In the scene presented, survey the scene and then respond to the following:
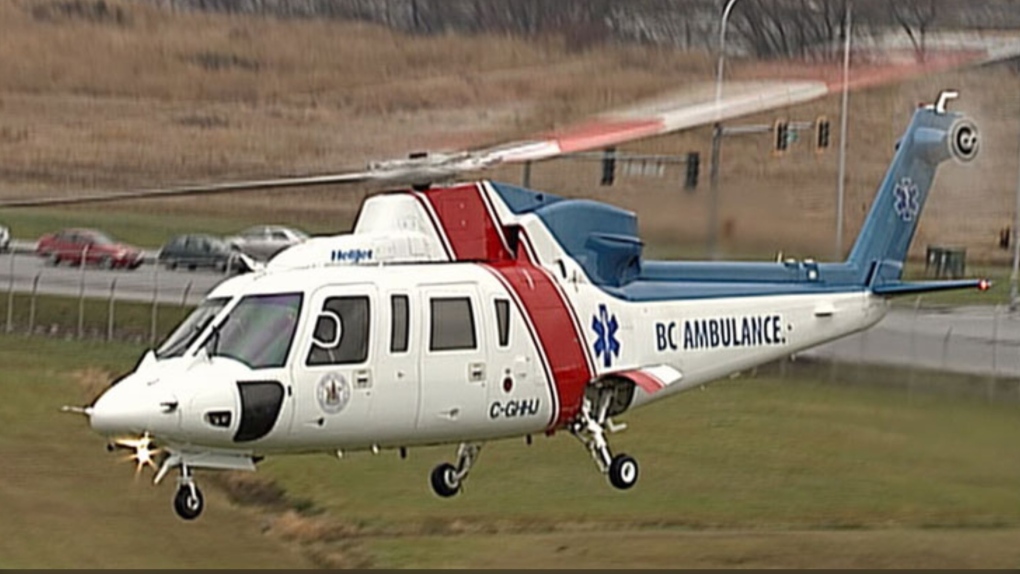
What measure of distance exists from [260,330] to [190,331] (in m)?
0.43

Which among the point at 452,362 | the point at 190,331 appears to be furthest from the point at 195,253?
the point at 190,331

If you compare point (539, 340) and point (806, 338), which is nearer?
point (539, 340)

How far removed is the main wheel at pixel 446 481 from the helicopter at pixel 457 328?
0.05 ft

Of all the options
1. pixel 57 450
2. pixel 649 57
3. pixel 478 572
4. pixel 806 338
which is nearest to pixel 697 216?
pixel 806 338

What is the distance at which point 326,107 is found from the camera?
42500 mm

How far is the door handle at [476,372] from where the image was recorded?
1691 cm

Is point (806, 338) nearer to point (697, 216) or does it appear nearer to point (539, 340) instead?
point (697, 216)

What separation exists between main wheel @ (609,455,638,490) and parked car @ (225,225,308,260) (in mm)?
21249

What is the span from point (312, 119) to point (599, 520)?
21083 millimetres

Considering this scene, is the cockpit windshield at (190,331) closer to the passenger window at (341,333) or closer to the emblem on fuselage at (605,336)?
the passenger window at (341,333)

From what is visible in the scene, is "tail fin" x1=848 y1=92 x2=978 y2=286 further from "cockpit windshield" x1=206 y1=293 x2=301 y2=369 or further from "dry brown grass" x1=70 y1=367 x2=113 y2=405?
"dry brown grass" x1=70 y1=367 x2=113 y2=405

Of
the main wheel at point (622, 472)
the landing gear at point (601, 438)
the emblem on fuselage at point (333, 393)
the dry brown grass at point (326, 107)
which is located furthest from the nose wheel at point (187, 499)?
the dry brown grass at point (326, 107)

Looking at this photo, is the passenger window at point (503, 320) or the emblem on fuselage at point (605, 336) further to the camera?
the emblem on fuselage at point (605, 336)

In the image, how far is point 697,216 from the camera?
20.4 m
